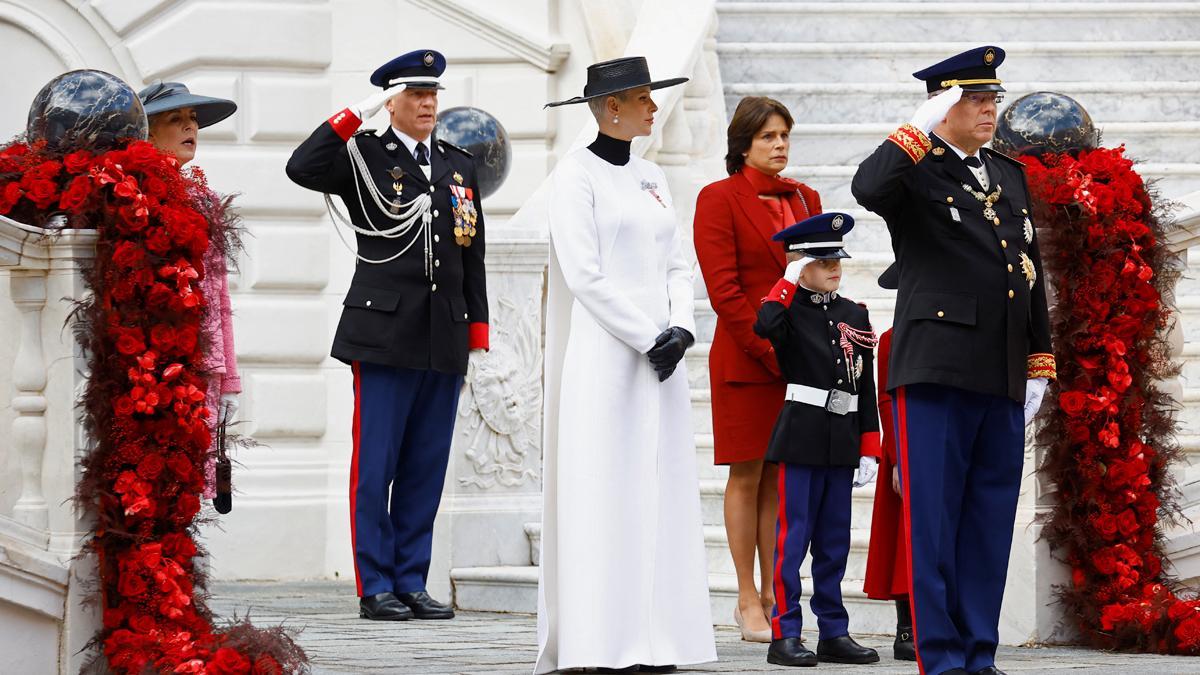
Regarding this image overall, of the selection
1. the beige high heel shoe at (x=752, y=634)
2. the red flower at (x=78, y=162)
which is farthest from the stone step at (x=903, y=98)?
the red flower at (x=78, y=162)

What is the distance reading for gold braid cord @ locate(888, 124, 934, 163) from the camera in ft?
19.8

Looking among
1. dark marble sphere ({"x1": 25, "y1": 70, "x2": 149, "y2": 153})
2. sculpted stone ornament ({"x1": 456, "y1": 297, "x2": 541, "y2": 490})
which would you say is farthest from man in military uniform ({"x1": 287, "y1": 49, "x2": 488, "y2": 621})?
dark marble sphere ({"x1": 25, "y1": 70, "x2": 149, "y2": 153})

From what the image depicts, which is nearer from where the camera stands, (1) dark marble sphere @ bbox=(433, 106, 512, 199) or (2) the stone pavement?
(2) the stone pavement

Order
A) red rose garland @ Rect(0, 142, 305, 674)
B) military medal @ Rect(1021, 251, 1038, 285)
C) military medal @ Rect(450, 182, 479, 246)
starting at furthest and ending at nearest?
1. military medal @ Rect(450, 182, 479, 246)
2. military medal @ Rect(1021, 251, 1038, 285)
3. red rose garland @ Rect(0, 142, 305, 674)

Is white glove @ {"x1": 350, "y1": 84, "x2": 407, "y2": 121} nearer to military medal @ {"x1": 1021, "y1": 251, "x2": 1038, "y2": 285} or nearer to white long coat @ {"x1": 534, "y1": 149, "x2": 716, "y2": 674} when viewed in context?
white long coat @ {"x1": 534, "y1": 149, "x2": 716, "y2": 674}

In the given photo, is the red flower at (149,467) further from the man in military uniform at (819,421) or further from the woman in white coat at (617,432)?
the man in military uniform at (819,421)

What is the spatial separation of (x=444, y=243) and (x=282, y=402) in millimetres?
2591

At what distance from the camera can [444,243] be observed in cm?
832

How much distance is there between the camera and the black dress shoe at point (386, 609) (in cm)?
809

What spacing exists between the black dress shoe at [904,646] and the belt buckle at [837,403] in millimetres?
682

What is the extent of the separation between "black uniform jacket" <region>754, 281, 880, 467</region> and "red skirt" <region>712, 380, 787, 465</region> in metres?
0.34

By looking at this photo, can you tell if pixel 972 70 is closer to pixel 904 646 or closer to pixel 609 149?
pixel 609 149

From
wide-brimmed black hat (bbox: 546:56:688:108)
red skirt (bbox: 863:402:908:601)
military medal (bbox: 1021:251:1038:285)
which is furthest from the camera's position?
red skirt (bbox: 863:402:908:601)

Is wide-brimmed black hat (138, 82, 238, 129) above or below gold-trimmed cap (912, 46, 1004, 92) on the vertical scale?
above
